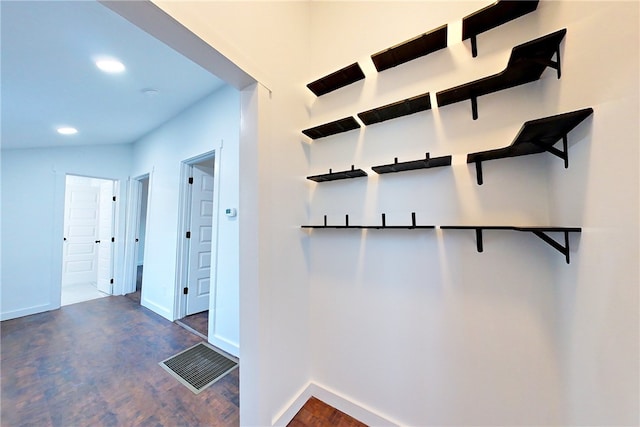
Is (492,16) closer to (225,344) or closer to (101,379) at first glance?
(225,344)

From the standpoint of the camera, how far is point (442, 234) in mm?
1238

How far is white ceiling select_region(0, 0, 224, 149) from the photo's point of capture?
4.82ft

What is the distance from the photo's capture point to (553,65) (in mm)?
877

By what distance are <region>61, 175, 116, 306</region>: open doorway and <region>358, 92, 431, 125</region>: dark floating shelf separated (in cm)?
522

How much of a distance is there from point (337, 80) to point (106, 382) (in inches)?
120

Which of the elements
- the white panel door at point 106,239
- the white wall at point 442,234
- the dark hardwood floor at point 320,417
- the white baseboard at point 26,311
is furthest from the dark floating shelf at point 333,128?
the white baseboard at point 26,311

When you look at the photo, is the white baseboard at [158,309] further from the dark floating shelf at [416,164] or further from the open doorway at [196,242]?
the dark floating shelf at [416,164]

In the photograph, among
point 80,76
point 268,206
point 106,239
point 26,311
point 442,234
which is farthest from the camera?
point 106,239

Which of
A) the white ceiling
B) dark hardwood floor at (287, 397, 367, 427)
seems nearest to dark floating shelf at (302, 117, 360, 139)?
the white ceiling

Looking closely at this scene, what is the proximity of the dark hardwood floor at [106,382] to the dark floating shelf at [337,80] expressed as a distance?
7.50 feet

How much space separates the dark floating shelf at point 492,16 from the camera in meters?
1.01

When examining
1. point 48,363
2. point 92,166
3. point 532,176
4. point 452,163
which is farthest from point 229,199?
point 92,166

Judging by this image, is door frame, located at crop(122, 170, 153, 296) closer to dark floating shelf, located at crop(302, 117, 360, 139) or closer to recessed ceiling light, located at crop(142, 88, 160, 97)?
recessed ceiling light, located at crop(142, 88, 160, 97)

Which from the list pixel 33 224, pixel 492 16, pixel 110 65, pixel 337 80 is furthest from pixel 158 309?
pixel 492 16
